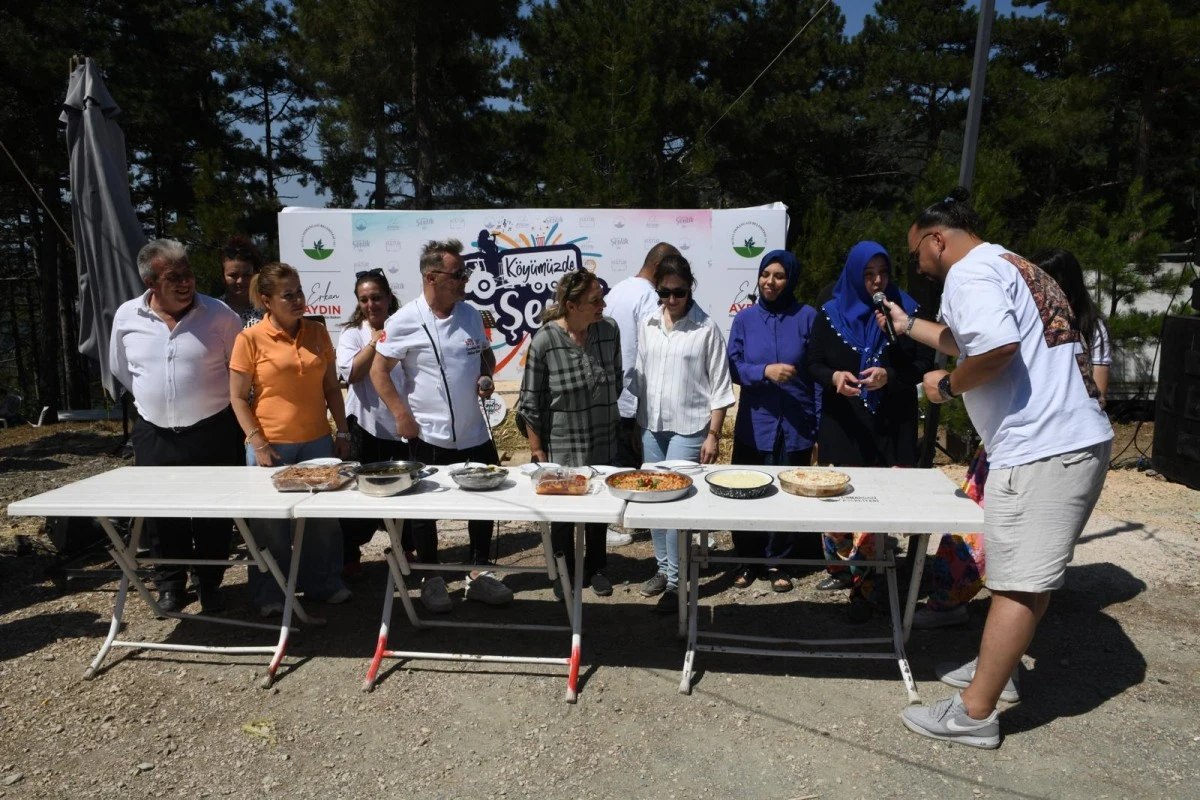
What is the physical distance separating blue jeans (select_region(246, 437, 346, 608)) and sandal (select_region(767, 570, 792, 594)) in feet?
6.65

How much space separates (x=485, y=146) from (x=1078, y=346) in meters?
12.5

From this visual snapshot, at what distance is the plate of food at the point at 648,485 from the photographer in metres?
2.69

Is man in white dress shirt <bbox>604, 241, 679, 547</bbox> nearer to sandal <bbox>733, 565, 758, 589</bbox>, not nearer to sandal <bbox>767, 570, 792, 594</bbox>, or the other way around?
sandal <bbox>733, 565, 758, 589</bbox>

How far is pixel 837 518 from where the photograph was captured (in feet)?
8.30

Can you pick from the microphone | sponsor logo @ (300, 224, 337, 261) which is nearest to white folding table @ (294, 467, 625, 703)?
the microphone

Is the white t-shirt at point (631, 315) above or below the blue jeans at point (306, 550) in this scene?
above

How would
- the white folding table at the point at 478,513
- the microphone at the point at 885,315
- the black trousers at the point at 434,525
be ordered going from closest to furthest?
the white folding table at the point at 478,513
the microphone at the point at 885,315
the black trousers at the point at 434,525

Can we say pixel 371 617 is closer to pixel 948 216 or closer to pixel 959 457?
pixel 948 216

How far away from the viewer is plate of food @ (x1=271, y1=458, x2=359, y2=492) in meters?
2.92

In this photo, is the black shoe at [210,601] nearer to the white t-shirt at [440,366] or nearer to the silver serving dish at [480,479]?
the white t-shirt at [440,366]

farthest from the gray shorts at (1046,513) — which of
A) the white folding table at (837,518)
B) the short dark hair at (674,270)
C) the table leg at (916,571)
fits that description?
the short dark hair at (674,270)

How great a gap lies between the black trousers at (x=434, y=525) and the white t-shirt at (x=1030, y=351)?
6.85 ft

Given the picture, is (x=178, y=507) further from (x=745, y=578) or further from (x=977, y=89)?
(x=977, y=89)

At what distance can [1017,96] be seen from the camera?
1380 centimetres
